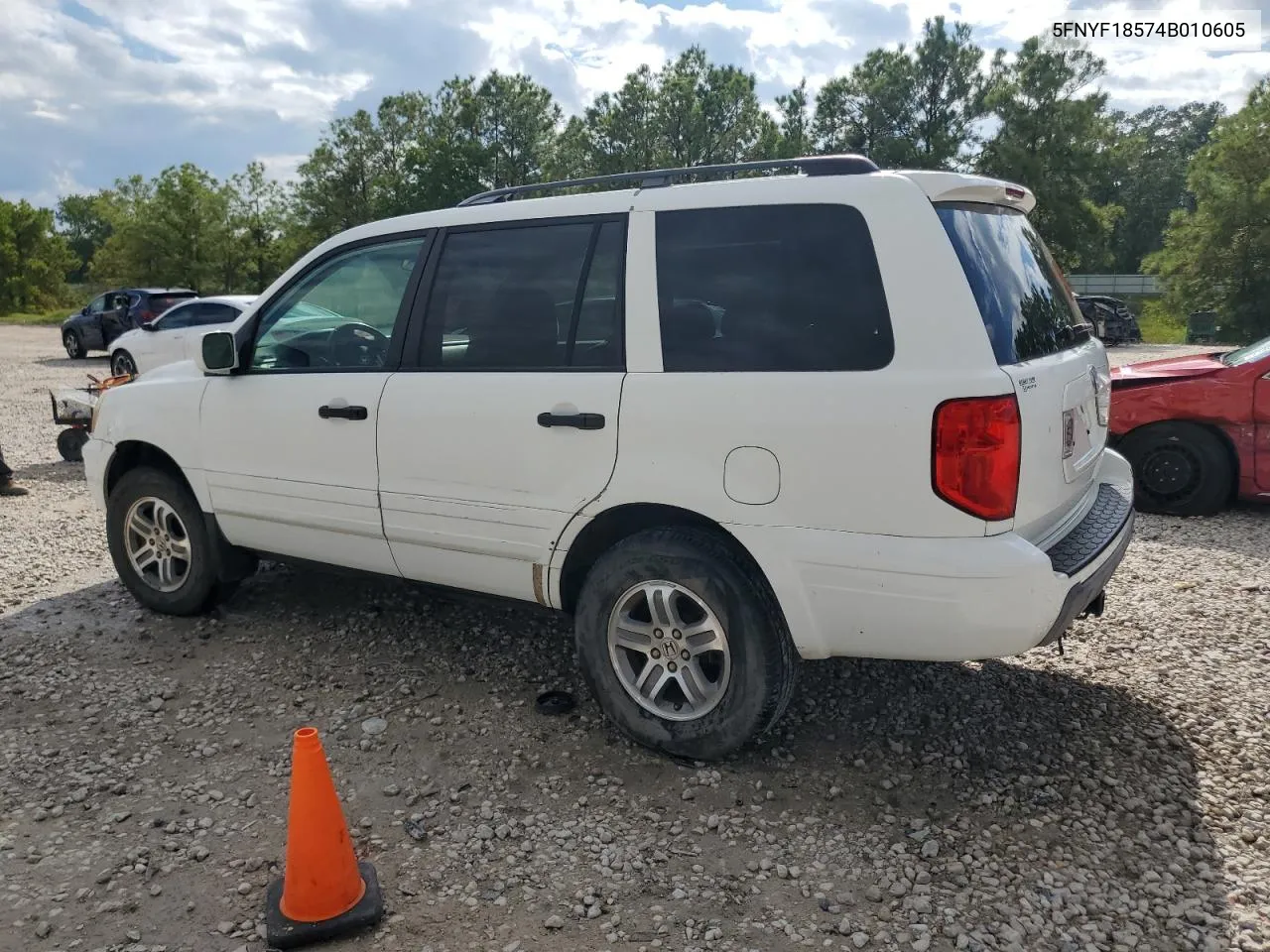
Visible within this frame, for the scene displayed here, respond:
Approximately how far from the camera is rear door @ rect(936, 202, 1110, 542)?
2996 mm

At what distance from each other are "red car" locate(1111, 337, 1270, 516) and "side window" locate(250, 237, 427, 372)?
5.39m

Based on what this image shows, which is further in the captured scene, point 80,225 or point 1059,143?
point 80,225

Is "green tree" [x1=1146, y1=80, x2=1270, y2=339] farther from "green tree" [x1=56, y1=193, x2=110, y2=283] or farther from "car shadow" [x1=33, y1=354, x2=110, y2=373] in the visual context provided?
"green tree" [x1=56, y1=193, x2=110, y2=283]

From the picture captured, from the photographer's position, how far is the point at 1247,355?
6.97 metres

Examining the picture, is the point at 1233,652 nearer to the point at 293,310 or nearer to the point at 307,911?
the point at 307,911

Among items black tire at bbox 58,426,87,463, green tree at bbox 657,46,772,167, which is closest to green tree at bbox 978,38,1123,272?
green tree at bbox 657,46,772,167

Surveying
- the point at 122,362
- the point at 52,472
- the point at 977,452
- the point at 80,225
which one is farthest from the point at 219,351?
the point at 80,225

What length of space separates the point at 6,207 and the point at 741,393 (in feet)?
208

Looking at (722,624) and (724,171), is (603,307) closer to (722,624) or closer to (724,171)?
(724,171)

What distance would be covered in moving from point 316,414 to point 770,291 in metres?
2.11

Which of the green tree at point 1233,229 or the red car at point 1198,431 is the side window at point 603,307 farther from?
the green tree at point 1233,229

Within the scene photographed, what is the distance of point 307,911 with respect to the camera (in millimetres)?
2664

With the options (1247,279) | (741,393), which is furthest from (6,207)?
(741,393)

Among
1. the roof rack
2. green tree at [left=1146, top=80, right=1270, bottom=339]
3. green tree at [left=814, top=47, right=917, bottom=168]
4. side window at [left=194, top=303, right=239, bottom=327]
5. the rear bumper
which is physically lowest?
the rear bumper
